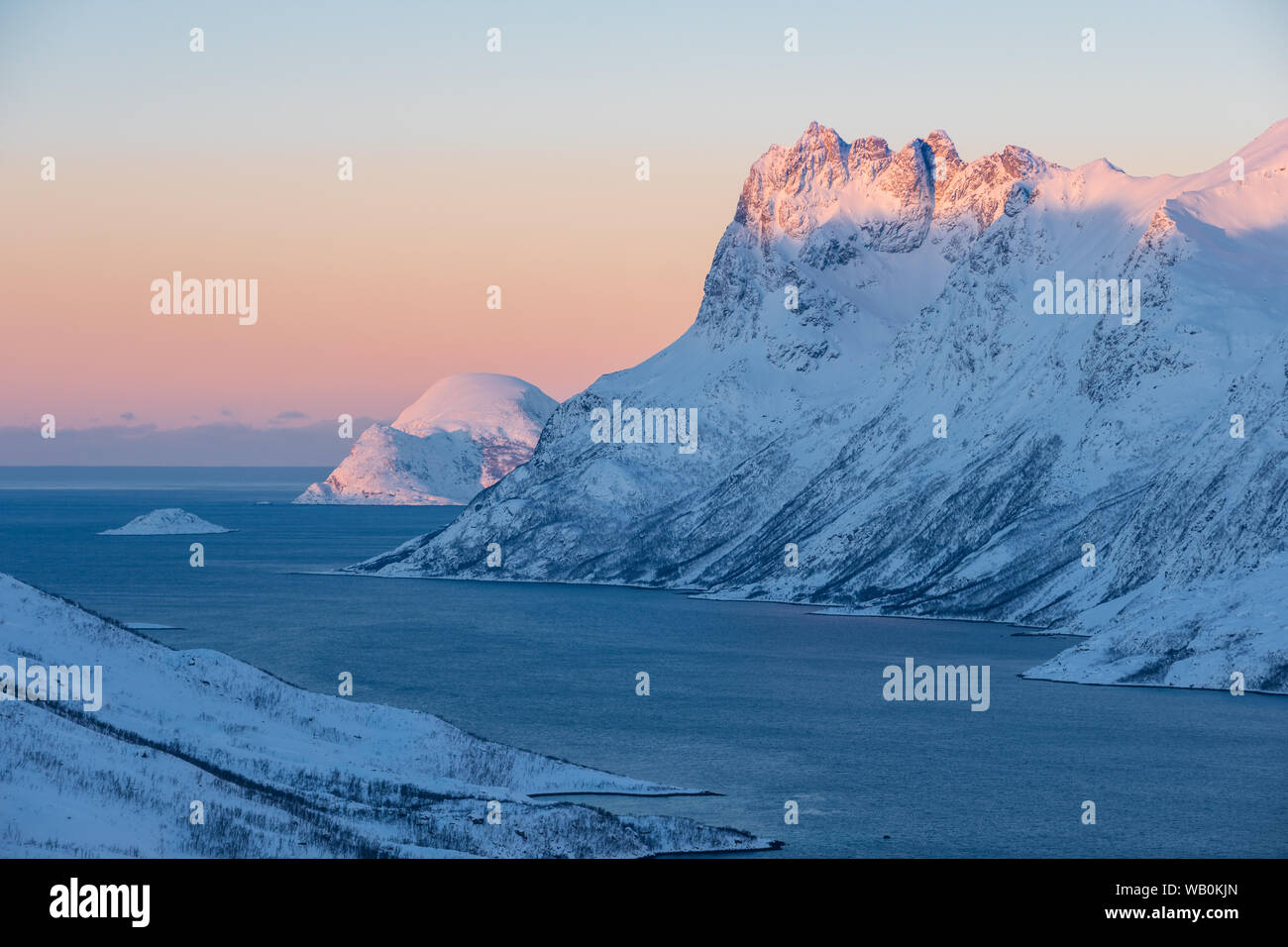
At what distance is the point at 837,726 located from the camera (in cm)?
10588

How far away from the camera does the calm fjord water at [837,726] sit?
236 feet

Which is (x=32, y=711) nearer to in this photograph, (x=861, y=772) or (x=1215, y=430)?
(x=861, y=772)

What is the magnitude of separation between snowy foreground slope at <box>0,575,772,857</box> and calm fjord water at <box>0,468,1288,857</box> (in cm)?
767

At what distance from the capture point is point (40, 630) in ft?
248

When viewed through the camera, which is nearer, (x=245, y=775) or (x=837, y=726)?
(x=245, y=775)

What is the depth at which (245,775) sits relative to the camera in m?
65.2

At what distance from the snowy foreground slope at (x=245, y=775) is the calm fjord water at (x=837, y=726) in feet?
25.2

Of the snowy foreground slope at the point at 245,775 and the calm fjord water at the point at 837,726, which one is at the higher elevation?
the snowy foreground slope at the point at 245,775

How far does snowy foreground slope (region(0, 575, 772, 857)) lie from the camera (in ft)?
170

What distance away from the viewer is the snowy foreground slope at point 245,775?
5181 cm

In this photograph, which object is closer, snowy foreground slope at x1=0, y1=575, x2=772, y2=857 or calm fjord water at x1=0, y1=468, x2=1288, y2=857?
snowy foreground slope at x1=0, y1=575, x2=772, y2=857

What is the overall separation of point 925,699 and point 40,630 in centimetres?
6717

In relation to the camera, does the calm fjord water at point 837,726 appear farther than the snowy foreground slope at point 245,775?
Yes

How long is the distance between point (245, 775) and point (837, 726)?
49693mm
